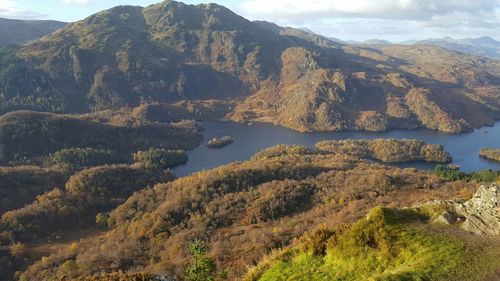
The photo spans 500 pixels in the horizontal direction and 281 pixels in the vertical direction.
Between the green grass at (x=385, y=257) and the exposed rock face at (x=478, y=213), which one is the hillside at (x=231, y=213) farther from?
the exposed rock face at (x=478, y=213)

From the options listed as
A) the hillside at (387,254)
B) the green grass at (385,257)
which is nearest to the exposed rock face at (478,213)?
the hillside at (387,254)

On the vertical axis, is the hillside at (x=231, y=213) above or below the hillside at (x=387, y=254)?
below

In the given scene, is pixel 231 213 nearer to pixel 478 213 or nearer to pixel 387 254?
pixel 478 213

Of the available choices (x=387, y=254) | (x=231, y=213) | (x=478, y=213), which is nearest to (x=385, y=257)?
Result: (x=387, y=254)

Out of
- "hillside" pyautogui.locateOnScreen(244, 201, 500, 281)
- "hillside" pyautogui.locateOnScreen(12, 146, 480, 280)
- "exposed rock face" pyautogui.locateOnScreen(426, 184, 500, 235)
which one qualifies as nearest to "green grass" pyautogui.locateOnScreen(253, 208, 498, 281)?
"hillside" pyautogui.locateOnScreen(244, 201, 500, 281)

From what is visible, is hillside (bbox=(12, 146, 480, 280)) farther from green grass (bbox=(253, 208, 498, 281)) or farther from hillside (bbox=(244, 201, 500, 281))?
green grass (bbox=(253, 208, 498, 281))
